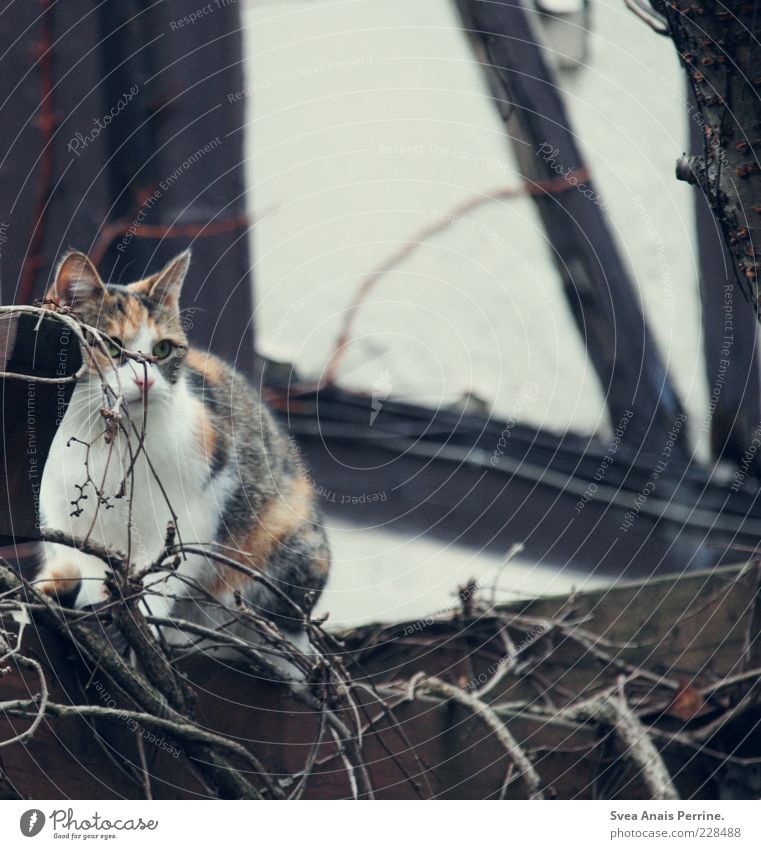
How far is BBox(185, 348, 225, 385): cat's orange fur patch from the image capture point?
0.91 metres

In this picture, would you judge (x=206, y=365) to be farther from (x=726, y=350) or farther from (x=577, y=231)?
(x=726, y=350)

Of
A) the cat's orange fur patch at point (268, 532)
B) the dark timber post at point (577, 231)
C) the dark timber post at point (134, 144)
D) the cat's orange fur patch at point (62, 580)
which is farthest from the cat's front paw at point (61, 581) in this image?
the dark timber post at point (577, 231)

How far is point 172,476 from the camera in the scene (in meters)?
0.88

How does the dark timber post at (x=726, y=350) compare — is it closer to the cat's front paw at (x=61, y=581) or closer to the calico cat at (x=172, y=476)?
the calico cat at (x=172, y=476)

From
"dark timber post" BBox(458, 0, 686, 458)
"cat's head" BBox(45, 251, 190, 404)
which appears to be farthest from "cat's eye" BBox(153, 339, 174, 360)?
"dark timber post" BBox(458, 0, 686, 458)

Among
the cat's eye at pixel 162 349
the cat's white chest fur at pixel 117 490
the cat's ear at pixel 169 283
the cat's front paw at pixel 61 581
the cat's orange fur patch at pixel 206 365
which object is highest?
the cat's ear at pixel 169 283

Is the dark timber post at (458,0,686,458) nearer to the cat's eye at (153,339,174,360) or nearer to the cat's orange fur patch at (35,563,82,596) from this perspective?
the cat's eye at (153,339,174,360)

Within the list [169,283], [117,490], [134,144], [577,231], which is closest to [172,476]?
[117,490]

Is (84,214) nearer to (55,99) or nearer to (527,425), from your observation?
(55,99)

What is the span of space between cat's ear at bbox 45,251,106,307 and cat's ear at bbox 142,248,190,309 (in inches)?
1.7

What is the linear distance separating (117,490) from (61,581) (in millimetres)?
81

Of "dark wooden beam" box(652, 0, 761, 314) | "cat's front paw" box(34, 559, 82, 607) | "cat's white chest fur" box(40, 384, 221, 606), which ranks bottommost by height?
"cat's front paw" box(34, 559, 82, 607)

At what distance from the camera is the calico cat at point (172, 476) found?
2.77 feet
